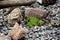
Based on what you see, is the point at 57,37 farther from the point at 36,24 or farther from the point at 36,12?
the point at 36,12

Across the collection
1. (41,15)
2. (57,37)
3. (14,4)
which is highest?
(14,4)

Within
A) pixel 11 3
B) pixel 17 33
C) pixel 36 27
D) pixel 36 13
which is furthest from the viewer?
pixel 36 13

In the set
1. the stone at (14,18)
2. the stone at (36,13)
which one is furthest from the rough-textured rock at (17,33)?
the stone at (36,13)

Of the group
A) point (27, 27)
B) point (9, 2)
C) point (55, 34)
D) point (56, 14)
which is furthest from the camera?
point (56, 14)

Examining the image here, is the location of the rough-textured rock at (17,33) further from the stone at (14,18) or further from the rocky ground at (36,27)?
the stone at (14,18)

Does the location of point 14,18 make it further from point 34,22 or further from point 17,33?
point 17,33

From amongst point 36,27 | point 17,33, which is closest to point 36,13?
point 36,27

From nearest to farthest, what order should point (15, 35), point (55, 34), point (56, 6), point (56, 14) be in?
point (15, 35) → point (55, 34) → point (56, 14) → point (56, 6)

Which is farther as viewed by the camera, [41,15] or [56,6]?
[56,6]

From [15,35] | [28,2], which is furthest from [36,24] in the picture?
[28,2]

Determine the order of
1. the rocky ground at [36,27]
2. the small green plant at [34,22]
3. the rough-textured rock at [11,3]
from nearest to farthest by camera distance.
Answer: the rough-textured rock at [11,3], the rocky ground at [36,27], the small green plant at [34,22]

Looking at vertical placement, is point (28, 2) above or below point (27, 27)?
above
